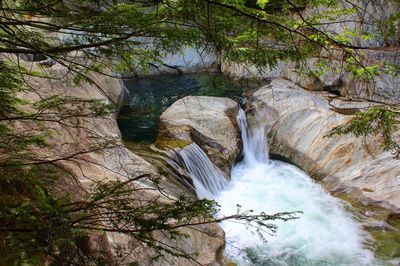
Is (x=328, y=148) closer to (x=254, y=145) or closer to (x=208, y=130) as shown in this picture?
(x=254, y=145)

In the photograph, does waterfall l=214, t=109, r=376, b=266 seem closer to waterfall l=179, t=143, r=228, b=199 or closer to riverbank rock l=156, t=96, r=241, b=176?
waterfall l=179, t=143, r=228, b=199

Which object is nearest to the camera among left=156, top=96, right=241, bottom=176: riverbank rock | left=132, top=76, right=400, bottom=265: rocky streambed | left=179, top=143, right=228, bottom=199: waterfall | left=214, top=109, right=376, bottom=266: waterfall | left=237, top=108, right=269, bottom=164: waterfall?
left=214, top=109, right=376, bottom=266: waterfall

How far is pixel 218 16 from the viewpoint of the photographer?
2.38 metres

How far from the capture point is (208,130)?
954 cm

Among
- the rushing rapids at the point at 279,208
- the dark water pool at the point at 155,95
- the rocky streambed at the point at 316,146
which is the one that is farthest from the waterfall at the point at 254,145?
the dark water pool at the point at 155,95

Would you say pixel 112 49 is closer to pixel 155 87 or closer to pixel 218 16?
pixel 218 16

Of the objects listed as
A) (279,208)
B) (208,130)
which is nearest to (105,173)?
(279,208)

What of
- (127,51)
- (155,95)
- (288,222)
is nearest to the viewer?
(127,51)

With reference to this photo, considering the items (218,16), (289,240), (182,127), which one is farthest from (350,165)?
(218,16)

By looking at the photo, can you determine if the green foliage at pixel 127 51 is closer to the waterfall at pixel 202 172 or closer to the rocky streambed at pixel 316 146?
the rocky streambed at pixel 316 146

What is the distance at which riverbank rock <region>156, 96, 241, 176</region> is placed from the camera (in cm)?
880

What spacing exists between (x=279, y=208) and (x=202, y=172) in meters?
1.93

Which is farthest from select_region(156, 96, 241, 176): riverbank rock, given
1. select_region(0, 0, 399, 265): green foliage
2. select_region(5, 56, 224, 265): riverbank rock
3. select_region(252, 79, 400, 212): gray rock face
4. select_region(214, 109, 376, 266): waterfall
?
select_region(0, 0, 399, 265): green foliage

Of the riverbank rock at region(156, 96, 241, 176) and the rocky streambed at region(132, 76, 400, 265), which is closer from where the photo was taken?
the rocky streambed at region(132, 76, 400, 265)
